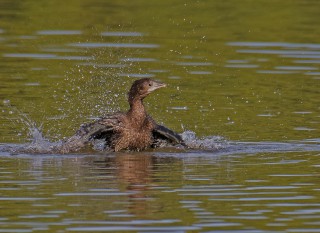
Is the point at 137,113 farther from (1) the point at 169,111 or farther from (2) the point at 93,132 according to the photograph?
(1) the point at 169,111

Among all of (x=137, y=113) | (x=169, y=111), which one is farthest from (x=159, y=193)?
(x=169, y=111)

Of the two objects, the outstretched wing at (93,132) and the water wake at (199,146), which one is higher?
the outstretched wing at (93,132)

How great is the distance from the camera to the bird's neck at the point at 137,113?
637 inches

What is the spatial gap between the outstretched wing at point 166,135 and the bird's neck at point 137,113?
23 centimetres

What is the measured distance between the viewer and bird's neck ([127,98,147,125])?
53.1 ft

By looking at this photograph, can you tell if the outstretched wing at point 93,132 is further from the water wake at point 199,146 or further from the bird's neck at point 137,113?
the bird's neck at point 137,113

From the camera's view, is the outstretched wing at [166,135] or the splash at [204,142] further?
the outstretched wing at [166,135]

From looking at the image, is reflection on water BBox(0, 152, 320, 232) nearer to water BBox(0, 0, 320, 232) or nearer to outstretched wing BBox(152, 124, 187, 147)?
water BBox(0, 0, 320, 232)

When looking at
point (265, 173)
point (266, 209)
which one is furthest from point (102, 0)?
point (266, 209)

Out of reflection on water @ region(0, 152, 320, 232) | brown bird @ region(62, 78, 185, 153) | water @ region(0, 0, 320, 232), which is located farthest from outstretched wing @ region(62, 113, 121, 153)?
reflection on water @ region(0, 152, 320, 232)

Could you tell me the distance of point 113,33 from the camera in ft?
79.9

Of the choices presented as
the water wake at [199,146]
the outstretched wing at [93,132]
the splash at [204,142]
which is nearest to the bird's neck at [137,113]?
the outstretched wing at [93,132]

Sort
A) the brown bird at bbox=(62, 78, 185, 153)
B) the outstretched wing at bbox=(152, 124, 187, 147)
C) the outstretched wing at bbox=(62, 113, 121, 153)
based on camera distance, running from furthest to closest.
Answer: the outstretched wing at bbox=(152, 124, 187, 147) < the brown bird at bbox=(62, 78, 185, 153) < the outstretched wing at bbox=(62, 113, 121, 153)

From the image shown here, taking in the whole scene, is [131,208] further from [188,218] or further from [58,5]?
[58,5]
